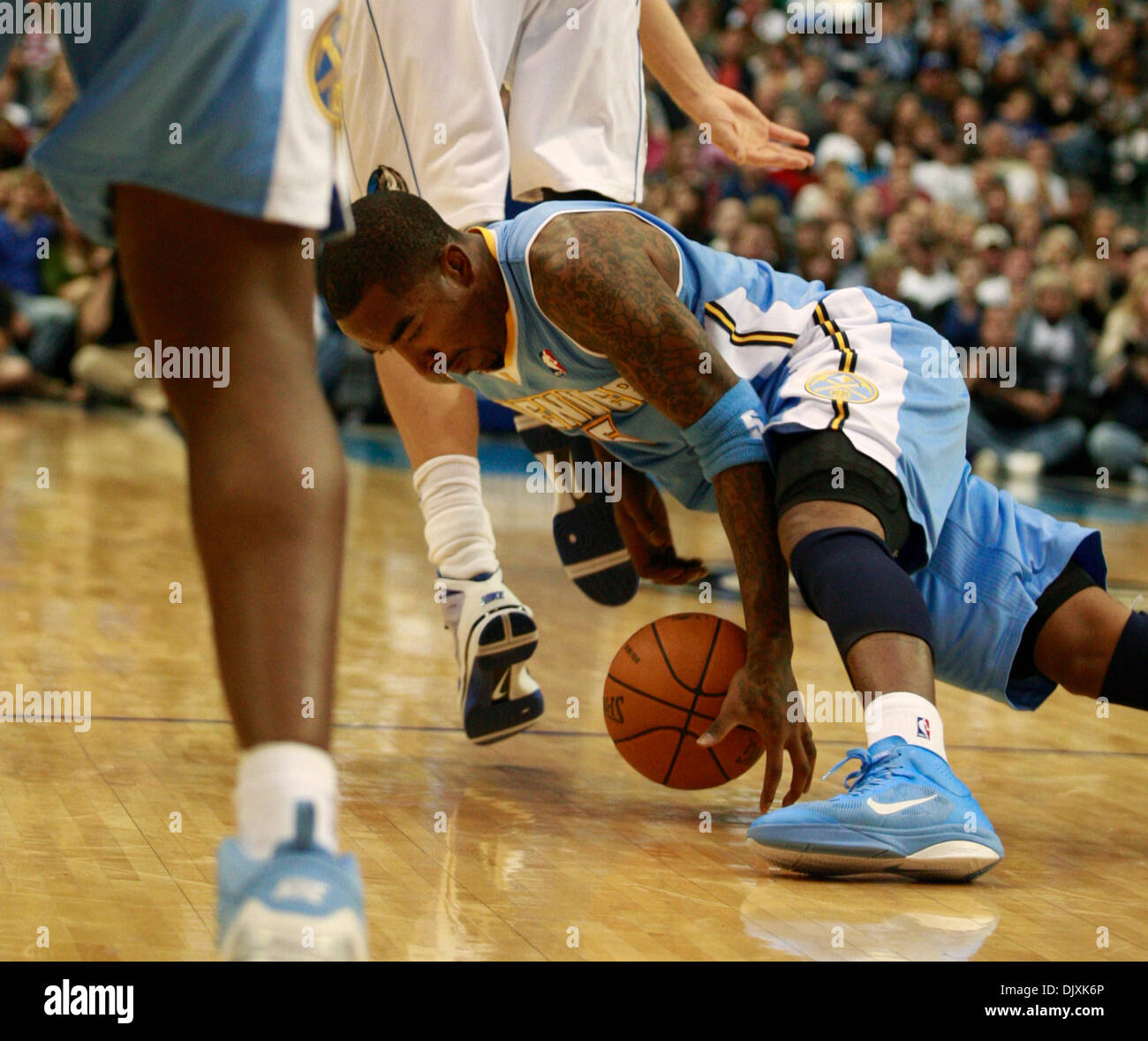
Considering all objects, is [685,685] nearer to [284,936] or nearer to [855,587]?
[855,587]

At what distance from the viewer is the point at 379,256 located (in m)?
2.49

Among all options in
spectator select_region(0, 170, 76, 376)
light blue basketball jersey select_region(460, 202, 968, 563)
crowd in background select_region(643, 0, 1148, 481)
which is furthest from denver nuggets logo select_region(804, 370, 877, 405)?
spectator select_region(0, 170, 76, 376)

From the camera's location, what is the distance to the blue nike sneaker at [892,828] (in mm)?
2236

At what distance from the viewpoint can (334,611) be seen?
1374 millimetres

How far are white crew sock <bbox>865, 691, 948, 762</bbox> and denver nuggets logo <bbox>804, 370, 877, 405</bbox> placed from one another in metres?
0.53

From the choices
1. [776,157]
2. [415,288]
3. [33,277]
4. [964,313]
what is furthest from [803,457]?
[33,277]

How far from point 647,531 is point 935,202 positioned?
30.5 ft

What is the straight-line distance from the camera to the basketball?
2.67 meters

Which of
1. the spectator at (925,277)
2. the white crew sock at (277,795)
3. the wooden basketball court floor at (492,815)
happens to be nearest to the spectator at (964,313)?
the spectator at (925,277)

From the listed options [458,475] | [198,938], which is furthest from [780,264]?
[198,938]

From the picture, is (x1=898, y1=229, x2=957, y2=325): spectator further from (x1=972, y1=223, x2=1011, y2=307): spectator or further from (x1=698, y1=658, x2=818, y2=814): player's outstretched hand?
(x1=698, y1=658, x2=818, y2=814): player's outstretched hand

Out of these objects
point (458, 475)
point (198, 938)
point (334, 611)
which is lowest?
point (198, 938)
